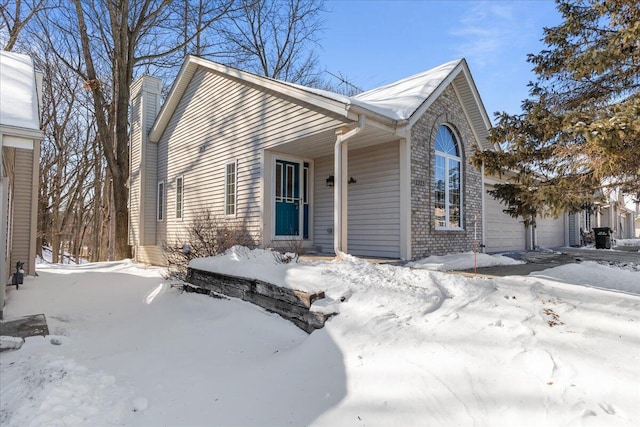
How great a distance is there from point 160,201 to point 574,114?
13.0 m

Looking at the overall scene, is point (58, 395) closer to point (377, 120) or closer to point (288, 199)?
point (377, 120)

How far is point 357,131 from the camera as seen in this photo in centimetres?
686

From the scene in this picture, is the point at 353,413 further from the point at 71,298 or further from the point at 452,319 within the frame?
A: the point at 71,298

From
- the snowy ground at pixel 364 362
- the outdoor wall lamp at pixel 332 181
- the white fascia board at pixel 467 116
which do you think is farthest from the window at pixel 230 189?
the white fascia board at pixel 467 116

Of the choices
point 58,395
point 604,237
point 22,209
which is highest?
point 22,209

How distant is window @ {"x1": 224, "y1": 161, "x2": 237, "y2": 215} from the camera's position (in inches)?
395

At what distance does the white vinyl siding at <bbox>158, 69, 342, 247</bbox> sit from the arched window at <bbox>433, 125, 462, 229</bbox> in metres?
3.24

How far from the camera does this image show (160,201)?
13.9m

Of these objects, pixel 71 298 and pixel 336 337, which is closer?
pixel 336 337

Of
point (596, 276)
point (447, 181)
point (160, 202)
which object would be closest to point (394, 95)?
point (447, 181)

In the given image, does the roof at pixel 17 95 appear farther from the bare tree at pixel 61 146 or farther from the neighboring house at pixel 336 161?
the bare tree at pixel 61 146

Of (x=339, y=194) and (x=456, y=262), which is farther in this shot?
(x=456, y=262)

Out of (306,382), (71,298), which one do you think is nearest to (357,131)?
(306,382)

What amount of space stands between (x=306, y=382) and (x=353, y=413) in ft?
2.13
